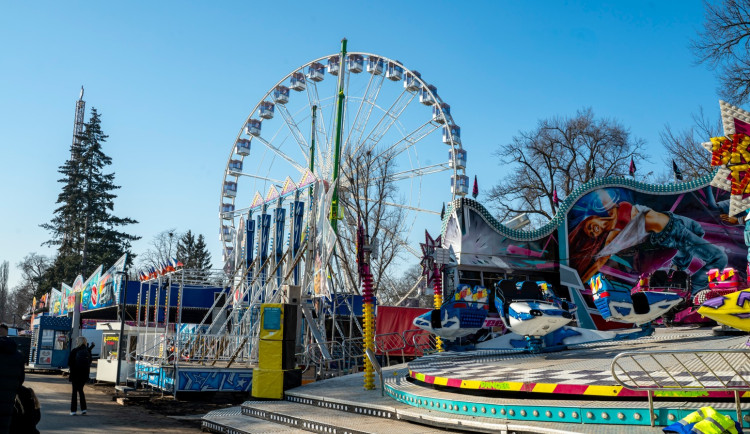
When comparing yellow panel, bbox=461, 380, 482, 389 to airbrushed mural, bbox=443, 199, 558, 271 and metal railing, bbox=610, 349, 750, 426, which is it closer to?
metal railing, bbox=610, 349, 750, 426

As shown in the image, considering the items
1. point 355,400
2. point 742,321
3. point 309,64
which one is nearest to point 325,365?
point 355,400

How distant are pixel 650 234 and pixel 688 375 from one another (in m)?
17.7

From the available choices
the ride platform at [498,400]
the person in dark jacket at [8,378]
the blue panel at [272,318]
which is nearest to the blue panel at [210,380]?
the blue panel at [272,318]

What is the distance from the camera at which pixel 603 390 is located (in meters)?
6.27

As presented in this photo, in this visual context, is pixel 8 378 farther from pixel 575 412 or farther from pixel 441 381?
pixel 441 381

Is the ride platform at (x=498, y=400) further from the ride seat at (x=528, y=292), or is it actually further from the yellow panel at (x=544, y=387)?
the ride seat at (x=528, y=292)

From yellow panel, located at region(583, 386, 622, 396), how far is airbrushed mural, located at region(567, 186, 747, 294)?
16917 millimetres

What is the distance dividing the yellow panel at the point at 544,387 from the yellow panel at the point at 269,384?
20.0 feet

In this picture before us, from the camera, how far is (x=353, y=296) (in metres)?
19.2

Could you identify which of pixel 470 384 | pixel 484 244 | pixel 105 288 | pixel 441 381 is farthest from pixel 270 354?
pixel 105 288

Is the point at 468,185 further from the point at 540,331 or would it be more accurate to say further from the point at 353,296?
the point at 540,331

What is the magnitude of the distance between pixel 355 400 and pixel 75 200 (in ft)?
153

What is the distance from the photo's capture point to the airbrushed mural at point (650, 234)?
74.4 ft

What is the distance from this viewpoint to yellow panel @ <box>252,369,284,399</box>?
38.8ft
